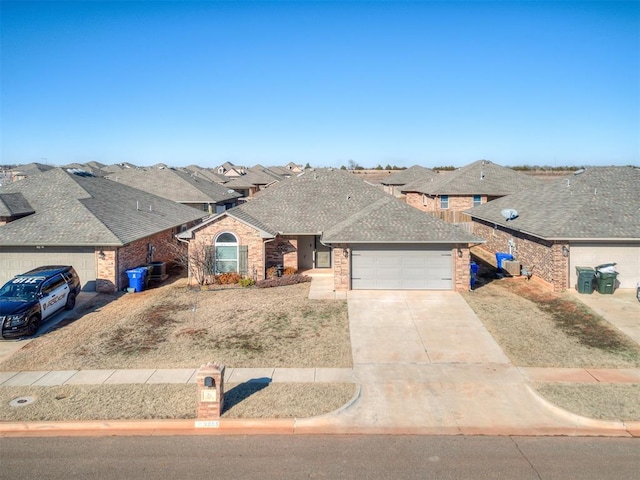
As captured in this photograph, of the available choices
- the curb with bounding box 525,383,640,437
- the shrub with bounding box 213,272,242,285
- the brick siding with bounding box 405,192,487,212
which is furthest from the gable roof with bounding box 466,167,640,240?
the shrub with bounding box 213,272,242,285

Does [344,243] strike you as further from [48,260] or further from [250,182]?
[250,182]

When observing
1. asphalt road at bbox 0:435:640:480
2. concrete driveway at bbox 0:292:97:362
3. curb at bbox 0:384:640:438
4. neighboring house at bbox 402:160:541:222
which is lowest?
asphalt road at bbox 0:435:640:480

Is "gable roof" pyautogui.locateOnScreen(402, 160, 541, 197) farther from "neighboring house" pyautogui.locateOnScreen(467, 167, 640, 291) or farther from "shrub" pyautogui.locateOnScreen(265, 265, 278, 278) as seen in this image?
"shrub" pyautogui.locateOnScreen(265, 265, 278, 278)

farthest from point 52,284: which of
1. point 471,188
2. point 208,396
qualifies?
point 471,188

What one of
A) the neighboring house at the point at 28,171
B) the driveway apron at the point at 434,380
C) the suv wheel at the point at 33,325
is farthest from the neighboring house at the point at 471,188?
the neighboring house at the point at 28,171

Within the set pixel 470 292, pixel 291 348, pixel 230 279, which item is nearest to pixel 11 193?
pixel 230 279

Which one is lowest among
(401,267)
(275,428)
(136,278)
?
(275,428)

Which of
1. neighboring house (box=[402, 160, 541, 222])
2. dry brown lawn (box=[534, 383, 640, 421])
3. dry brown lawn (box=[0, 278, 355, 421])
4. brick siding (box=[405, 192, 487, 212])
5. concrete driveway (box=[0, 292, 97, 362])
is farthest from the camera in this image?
brick siding (box=[405, 192, 487, 212])
